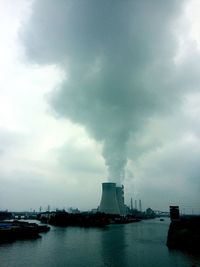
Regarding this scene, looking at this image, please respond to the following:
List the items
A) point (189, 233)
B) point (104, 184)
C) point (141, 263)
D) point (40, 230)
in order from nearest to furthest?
point (141, 263), point (189, 233), point (40, 230), point (104, 184)

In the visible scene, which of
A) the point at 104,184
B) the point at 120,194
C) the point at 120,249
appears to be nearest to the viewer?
the point at 120,249

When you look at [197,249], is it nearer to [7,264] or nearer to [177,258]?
[177,258]

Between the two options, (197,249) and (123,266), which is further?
(197,249)

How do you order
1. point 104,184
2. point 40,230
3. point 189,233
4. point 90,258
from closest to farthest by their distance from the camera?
point 90,258
point 189,233
point 40,230
point 104,184

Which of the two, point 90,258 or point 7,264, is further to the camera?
point 90,258

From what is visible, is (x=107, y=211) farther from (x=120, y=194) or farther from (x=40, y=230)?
(x=40, y=230)

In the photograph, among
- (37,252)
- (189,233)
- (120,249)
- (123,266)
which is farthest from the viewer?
(189,233)

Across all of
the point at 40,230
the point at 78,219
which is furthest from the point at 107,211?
the point at 40,230

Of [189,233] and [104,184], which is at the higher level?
[104,184]

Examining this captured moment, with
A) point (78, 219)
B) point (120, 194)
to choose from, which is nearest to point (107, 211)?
point (78, 219)
